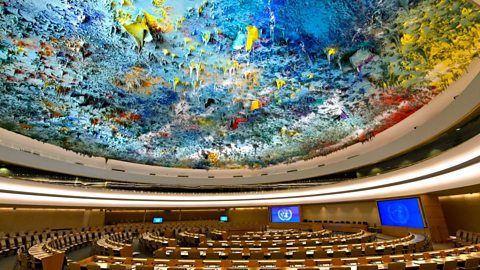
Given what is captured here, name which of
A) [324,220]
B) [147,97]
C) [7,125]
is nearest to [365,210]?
[324,220]

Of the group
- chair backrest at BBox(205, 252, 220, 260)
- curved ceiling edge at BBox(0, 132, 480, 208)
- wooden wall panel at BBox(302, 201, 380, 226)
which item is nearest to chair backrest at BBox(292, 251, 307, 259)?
chair backrest at BBox(205, 252, 220, 260)

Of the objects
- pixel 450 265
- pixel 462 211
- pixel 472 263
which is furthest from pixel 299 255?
pixel 462 211

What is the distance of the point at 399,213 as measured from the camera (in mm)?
13055

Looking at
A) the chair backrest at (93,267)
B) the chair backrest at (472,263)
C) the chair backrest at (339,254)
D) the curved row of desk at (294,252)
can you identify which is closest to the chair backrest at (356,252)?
the curved row of desk at (294,252)

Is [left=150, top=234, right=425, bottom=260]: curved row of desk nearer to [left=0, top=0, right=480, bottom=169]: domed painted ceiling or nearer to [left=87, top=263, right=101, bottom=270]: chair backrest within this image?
[left=87, top=263, right=101, bottom=270]: chair backrest

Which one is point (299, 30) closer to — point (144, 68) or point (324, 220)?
point (144, 68)

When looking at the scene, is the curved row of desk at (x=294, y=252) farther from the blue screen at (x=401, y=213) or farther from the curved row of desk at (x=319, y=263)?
the blue screen at (x=401, y=213)

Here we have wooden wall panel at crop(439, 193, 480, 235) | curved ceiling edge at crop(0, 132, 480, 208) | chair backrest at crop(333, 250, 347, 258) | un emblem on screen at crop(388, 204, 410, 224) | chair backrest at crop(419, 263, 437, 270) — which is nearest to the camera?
chair backrest at crop(419, 263, 437, 270)

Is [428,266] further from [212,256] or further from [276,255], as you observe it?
[212,256]

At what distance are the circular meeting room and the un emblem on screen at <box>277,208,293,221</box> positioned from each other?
5006 mm

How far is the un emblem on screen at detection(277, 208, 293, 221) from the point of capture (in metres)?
21.6

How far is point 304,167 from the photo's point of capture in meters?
18.9

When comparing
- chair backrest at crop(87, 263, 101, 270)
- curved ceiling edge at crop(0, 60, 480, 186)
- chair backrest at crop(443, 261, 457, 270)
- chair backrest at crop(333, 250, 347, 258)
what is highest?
curved ceiling edge at crop(0, 60, 480, 186)

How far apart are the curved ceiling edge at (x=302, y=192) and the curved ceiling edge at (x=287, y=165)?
101 centimetres
